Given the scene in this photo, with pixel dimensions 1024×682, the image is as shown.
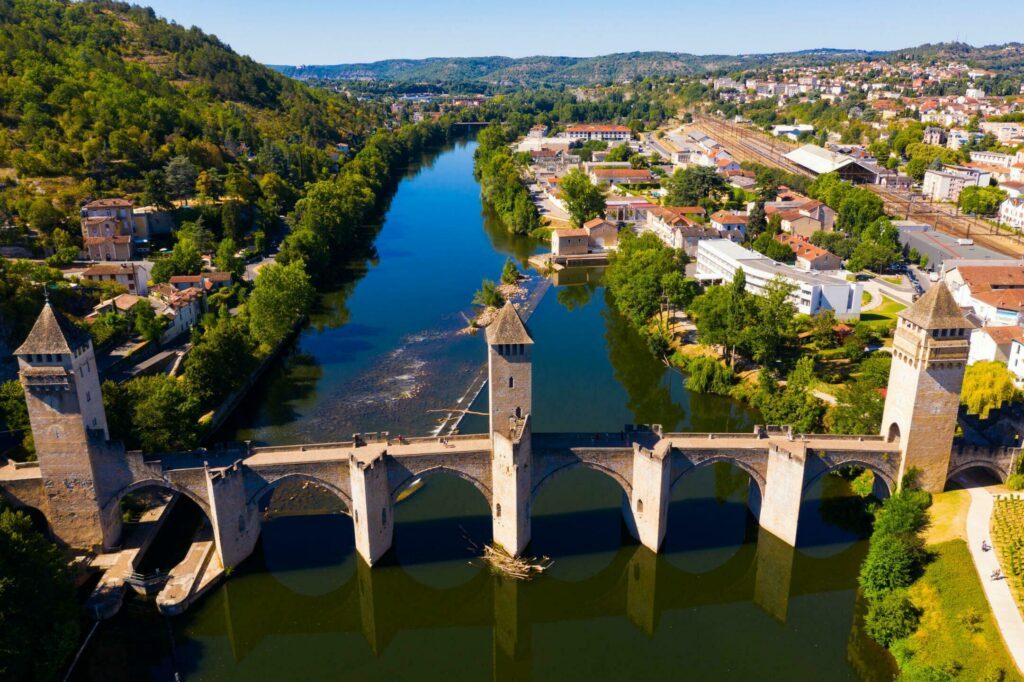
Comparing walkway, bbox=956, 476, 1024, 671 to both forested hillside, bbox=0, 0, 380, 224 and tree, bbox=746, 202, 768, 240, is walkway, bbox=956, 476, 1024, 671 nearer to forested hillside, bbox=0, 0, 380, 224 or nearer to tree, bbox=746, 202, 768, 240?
tree, bbox=746, 202, 768, 240

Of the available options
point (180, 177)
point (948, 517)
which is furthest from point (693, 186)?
point (948, 517)

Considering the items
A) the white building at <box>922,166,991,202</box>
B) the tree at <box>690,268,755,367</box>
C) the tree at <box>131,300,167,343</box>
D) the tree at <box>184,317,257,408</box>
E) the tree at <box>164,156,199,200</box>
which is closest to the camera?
the tree at <box>184,317,257,408</box>

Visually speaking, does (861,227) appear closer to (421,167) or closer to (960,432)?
(960,432)

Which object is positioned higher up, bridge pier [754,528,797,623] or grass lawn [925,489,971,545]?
grass lawn [925,489,971,545]

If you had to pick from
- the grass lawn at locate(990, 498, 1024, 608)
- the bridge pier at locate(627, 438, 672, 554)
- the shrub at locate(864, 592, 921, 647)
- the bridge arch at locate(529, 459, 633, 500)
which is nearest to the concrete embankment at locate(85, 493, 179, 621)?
the bridge arch at locate(529, 459, 633, 500)

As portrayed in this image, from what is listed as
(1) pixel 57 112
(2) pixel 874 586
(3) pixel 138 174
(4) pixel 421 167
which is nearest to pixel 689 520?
(2) pixel 874 586

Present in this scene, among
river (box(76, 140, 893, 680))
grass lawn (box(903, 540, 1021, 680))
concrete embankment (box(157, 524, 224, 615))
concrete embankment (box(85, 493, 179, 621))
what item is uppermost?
grass lawn (box(903, 540, 1021, 680))
